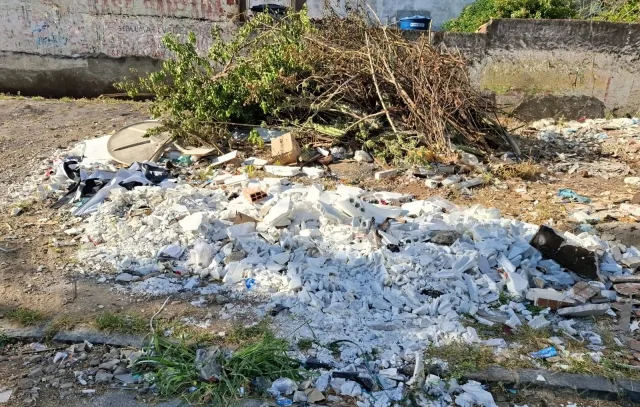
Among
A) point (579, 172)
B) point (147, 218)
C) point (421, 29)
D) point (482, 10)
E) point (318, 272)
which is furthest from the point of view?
point (482, 10)

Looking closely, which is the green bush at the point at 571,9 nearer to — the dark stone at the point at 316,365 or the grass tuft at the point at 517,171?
the grass tuft at the point at 517,171

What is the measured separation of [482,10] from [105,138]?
9.24m

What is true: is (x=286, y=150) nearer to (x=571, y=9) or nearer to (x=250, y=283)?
(x=250, y=283)

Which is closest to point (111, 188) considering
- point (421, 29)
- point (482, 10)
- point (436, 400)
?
point (436, 400)

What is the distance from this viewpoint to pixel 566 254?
12.7ft

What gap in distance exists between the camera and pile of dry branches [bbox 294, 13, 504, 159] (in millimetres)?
6176

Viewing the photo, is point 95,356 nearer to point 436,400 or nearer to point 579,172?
point 436,400

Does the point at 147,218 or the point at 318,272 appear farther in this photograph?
the point at 147,218

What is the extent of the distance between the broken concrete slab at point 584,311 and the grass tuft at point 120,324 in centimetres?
274

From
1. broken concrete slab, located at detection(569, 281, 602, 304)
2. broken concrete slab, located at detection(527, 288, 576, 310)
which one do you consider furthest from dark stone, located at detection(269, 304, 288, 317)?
broken concrete slab, located at detection(569, 281, 602, 304)

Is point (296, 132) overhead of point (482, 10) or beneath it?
beneath

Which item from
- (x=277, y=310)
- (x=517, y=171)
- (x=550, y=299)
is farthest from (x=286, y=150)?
(x=550, y=299)

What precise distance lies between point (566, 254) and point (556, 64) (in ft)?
19.1

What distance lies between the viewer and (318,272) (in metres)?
Result: 3.65
